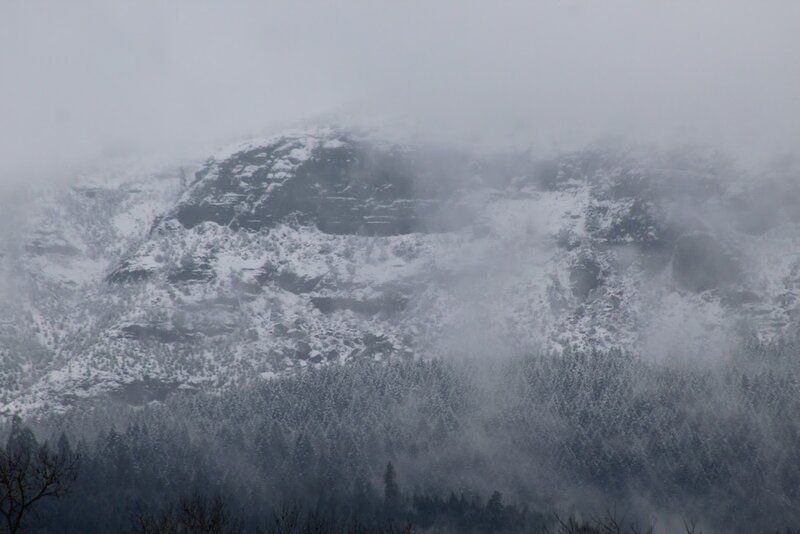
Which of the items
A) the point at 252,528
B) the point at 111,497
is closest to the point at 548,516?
the point at 252,528

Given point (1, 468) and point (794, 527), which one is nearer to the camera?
point (1, 468)

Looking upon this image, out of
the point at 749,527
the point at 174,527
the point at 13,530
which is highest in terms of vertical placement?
the point at 13,530

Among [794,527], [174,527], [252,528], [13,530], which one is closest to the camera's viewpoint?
[13,530]

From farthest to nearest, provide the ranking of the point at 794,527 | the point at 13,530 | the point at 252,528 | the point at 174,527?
the point at 794,527, the point at 252,528, the point at 174,527, the point at 13,530

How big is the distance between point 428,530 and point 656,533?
1825 inches

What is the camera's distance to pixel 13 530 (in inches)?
1727

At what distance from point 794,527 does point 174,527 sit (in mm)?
164111

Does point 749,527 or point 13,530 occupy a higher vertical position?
point 13,530

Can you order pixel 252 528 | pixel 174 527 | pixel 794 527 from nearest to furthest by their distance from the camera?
pixel 174 527 < pixel 252 528 < pixel 794 527

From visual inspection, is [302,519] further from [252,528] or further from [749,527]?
[749,527]

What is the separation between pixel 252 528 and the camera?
588 feet

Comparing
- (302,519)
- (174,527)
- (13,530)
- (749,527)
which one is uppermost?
(13,530)

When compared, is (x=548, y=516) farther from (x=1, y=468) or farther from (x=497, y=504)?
(x=1, y=468)

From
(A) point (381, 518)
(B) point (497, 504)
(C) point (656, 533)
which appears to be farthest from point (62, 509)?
(C) point (656, 533)
